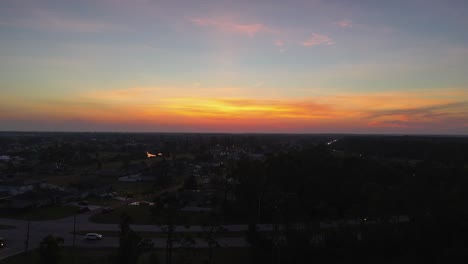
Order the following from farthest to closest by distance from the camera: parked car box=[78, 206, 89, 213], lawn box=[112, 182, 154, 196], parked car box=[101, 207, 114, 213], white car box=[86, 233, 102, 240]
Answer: lawn box=[112, 182, 154, 196], parked car box=[78, 206, 89, 213], parked car box=[101, 207, 114, 213], white car box=[86, 233, 102, 240]

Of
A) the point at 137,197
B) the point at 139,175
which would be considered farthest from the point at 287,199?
the point at 139,175

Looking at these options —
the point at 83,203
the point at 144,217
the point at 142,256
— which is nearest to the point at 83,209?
the point at 83,203

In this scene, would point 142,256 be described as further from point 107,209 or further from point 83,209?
point 83,209

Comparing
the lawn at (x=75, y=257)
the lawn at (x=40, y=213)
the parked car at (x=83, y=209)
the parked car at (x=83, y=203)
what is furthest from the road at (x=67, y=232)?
the parked car at (x=83, y=203)

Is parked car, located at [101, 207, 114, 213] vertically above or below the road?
above

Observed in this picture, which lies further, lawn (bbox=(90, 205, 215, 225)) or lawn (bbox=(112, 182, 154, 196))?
lawn (bbox=(112, 182, 154, 196))

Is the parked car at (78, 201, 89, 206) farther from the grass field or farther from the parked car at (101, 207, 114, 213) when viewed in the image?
the grass field

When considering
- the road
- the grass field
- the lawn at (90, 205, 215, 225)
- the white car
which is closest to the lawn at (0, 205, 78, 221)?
the road
